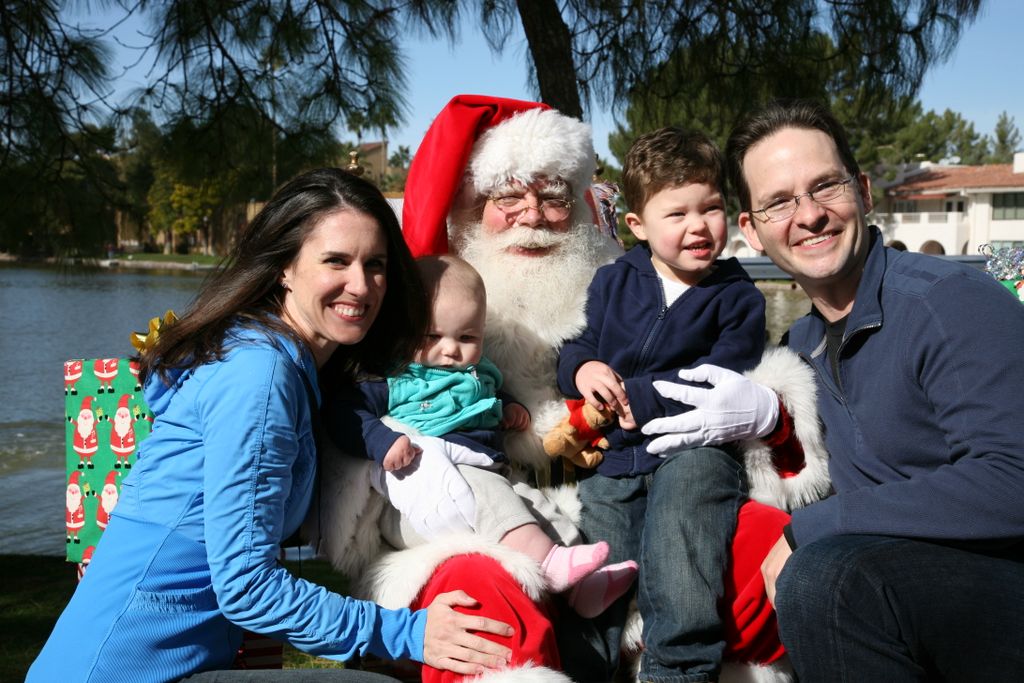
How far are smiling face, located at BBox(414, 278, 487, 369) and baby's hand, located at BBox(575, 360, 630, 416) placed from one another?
13.3 inches

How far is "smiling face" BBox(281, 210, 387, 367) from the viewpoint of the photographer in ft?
7.68

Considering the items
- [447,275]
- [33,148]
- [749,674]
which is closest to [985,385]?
[749,674]

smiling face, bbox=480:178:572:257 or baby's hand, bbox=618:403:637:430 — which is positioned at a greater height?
smiling face, bbox=480:178:572:257

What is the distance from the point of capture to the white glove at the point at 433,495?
7.77ft

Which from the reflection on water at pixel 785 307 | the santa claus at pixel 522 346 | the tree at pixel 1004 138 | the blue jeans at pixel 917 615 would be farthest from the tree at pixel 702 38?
the tree at pixel 1004 138

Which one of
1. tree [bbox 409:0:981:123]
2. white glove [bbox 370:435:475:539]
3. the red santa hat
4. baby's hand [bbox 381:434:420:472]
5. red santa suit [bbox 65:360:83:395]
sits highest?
tree [bbox 409:0:981:123]

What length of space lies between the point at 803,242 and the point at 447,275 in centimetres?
97

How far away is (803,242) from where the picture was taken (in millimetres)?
2449

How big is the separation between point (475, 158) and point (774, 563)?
1.73 meters

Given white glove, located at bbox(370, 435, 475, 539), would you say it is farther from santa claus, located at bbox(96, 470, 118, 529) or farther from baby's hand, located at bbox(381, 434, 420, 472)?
santa claus, located at bbox(96, 470, 118, 529)

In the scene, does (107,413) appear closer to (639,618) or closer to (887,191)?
(639,618)

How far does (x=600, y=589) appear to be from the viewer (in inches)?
96.0

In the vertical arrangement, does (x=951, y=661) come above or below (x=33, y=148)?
below

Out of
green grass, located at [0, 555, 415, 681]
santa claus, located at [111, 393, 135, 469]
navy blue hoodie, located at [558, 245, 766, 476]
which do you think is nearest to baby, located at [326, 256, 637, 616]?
navy blue hoodie, located at [558, 245, 766, 476]
